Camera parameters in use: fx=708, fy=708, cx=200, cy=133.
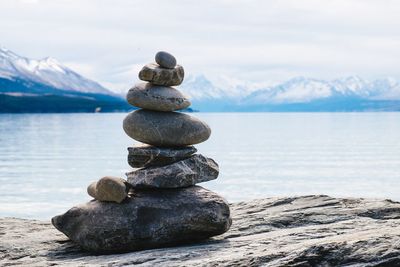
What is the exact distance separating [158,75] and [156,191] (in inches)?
98.6

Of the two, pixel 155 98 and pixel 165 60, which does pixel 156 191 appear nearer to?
pixel 155 98

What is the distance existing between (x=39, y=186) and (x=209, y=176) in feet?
116

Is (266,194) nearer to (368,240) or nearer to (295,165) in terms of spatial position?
Result: (295,165)

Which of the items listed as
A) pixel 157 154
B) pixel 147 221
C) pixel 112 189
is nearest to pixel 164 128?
pixel 157 154

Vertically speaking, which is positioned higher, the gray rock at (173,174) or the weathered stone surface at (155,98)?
the weathered stone surface at (155,98)

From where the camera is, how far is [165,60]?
15.4m

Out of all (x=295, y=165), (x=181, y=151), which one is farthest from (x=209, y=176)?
(x=295, y=165)

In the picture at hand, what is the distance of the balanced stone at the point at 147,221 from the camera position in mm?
14133

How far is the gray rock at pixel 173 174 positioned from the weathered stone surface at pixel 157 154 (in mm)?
155

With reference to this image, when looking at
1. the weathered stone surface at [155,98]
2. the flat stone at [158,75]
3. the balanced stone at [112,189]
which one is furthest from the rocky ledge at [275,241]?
the flat stone at [158,75]

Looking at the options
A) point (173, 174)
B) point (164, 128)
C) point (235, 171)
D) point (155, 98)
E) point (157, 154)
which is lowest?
point (235, 171)

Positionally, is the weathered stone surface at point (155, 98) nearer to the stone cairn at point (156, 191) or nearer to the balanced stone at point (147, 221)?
the stone cairn at point (156, 191)

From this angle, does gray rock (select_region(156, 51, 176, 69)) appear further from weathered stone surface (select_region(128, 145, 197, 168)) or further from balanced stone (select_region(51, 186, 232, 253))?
balanced stone (select_region(51, 186, 232, 253))

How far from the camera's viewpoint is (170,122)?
49.7 feet
